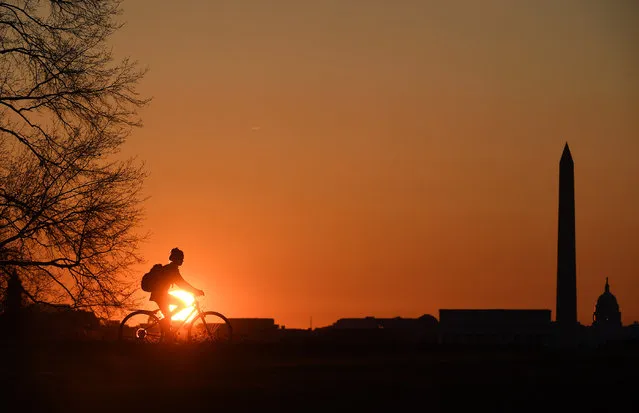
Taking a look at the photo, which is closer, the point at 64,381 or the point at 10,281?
the point at 64,381

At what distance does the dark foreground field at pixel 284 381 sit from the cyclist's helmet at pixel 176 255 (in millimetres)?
1858

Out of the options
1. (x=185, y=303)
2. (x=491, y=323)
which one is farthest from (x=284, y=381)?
(x=491, y=323)

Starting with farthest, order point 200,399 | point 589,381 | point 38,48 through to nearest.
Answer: point 38,48 → point 589,381 → point 200,399

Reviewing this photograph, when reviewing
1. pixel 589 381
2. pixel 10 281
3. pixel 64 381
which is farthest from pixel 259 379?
pixel 10 281

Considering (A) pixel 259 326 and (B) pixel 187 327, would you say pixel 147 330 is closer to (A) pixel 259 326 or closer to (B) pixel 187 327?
(B) pixel 187 327

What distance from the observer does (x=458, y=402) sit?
68.0 ft

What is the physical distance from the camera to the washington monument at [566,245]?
6769 centimetres

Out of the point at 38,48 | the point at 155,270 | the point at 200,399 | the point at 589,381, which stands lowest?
the point at 200,399

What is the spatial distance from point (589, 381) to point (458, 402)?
4.49 m

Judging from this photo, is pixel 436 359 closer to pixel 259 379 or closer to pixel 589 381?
pixel 589 381

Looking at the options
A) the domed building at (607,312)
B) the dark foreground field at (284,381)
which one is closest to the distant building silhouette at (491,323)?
the domed building at (607,312)

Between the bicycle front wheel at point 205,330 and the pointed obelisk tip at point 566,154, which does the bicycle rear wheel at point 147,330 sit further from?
the pointed obelisk tip at point 566,154

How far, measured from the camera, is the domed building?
18719cm

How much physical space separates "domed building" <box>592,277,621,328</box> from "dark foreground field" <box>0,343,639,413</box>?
164 meters
